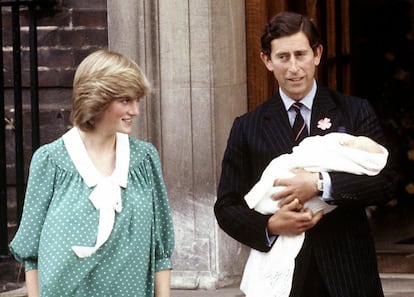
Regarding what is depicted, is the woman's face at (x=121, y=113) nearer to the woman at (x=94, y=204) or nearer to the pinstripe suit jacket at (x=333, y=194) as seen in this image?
the woman at (x=94, y=204)

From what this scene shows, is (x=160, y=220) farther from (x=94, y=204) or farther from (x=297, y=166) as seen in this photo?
(x=297, y=166)

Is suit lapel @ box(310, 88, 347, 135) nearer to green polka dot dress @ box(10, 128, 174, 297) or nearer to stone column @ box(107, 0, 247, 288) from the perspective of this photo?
green polka dot dress @ box(10, 128, 174, 297)

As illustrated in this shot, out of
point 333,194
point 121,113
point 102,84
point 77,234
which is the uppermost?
point 102,84

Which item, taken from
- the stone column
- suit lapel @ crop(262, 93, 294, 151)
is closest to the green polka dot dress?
suit lapel @ crop(262, 93, 294, 151)

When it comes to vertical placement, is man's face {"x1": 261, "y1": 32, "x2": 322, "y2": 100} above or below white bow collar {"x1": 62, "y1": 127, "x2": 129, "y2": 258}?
above

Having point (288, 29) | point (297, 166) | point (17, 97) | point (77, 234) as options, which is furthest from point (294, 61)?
point (17, 97)

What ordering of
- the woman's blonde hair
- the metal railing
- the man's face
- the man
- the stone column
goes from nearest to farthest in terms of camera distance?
the woman's blonde hair
the man
the man's face
the stone column
the metal railing

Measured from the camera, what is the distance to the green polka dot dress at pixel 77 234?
4.78 m

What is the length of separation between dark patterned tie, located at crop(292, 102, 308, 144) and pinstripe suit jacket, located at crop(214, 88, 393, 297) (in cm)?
2

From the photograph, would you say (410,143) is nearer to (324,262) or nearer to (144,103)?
(144,103)

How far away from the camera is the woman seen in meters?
4.76

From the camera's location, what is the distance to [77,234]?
4.79 metres

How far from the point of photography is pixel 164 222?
4.98 meters

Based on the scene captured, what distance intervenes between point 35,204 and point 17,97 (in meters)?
3.29
